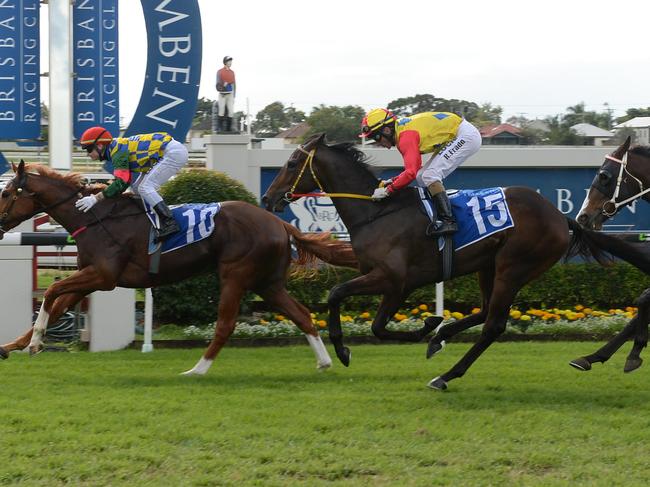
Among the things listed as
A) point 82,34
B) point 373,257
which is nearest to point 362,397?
point 373,257

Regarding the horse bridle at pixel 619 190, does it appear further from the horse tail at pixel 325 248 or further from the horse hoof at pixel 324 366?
the horse hoof at pixel 324 366

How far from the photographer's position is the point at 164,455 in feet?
15.2

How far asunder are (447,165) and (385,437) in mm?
2360

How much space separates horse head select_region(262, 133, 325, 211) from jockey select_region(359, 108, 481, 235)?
41cm

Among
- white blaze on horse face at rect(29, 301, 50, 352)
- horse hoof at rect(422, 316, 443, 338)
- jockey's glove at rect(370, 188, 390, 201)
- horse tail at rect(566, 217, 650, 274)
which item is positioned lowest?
white blaze on horse face at rect(29, 301, 50, 352)

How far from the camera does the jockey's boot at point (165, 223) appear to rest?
704cm

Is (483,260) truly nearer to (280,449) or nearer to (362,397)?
(362,397)

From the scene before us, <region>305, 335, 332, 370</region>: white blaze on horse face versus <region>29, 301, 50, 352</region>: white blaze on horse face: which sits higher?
<region>29, 301, 50, 352</region>: white blaze on horse face

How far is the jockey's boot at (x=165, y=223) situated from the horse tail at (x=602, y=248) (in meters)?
2.75

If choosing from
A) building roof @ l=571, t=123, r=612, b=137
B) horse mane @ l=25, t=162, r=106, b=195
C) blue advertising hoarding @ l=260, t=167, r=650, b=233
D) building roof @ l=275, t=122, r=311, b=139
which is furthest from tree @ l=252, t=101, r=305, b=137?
horse mane @ l=25, t=162, r=106, b=195

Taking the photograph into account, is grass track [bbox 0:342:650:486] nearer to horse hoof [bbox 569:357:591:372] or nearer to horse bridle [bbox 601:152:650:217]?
horse hoof [bbox 569:357:591:372]

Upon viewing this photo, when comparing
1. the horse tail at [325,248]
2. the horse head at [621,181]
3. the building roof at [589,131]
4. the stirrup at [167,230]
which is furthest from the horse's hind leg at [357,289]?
the building roof at [589,131]

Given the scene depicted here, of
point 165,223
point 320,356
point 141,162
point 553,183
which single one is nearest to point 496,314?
point 320,356

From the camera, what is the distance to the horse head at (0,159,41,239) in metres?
7.16
